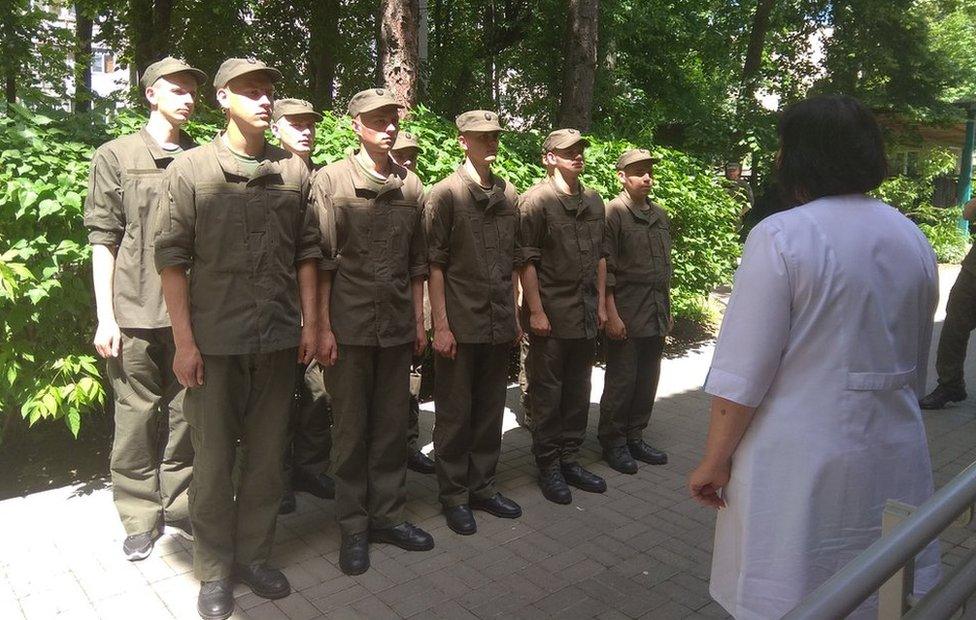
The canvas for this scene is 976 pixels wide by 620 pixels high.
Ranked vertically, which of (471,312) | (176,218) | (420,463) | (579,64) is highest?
(579,64)

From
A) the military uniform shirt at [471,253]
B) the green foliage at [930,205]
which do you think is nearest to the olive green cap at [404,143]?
the military uniform shirt at [471,253]

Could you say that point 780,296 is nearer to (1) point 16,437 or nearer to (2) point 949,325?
(1) point 16,437

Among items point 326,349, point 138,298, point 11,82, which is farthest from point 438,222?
point 11,82

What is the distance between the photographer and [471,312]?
435 centimetres

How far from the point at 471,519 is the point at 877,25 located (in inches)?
741

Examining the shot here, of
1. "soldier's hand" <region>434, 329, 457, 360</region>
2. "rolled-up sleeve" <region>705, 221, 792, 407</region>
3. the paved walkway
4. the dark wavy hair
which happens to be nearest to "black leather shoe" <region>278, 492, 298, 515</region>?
the paved walkway

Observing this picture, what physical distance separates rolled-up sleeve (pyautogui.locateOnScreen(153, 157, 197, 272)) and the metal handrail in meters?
2.66

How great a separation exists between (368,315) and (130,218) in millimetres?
1217

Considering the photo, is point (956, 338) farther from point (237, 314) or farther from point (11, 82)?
point (11, 82)

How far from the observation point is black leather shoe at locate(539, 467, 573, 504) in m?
4.82

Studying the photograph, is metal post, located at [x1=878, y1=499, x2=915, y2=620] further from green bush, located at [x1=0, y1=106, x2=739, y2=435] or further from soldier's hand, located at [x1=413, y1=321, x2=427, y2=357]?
green bush, located at [x1=0, y1=106, x2=739, y2=435]

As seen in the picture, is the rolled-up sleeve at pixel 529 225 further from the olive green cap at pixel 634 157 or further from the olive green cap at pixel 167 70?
the olive green cap at pixel 167 70

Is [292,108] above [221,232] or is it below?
above

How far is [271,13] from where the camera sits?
1672 centimetres
